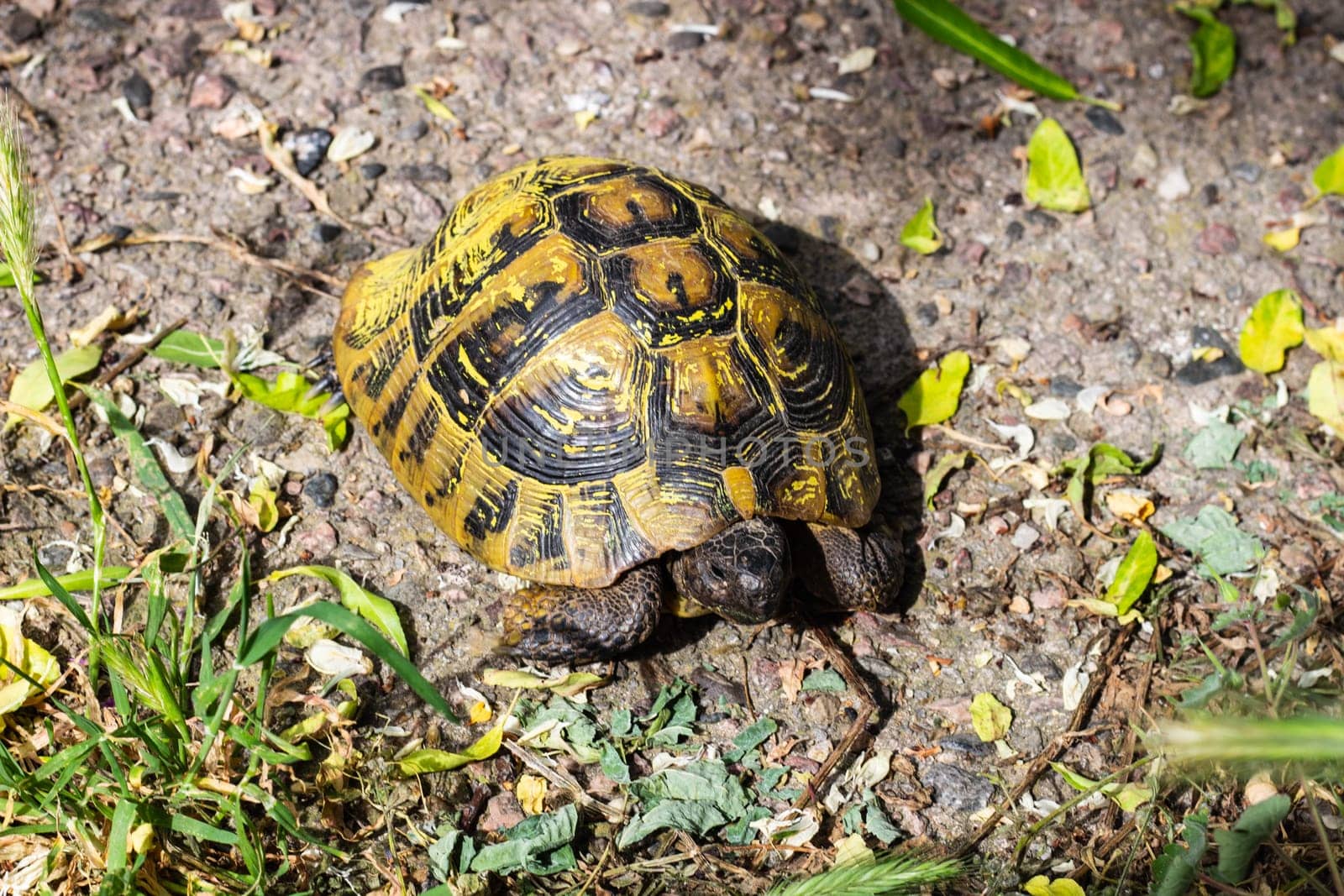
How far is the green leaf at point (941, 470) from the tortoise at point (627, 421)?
0.47 meters

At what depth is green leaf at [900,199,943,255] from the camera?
4766 mm

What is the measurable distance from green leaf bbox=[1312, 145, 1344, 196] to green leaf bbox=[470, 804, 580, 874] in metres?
4.50

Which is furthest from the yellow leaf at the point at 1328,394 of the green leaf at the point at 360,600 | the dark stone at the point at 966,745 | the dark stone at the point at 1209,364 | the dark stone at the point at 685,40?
the green leaf at the point at 360,600

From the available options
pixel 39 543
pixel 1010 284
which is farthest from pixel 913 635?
pixel 39 543

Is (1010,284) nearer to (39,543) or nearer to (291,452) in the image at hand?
(291,452)

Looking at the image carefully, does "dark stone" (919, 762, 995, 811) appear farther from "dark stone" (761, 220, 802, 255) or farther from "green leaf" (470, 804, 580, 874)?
"dark stone" (761, 220, 802, 255)

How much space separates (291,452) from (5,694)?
1.23 meters

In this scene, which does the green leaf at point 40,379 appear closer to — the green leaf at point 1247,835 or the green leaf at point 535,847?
the green leaf at point 535,847

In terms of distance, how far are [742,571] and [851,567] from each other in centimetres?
48

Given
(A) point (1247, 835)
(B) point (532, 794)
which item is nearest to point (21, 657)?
(B) point (532, 794)

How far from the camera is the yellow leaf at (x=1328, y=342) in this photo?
4496 millimetres

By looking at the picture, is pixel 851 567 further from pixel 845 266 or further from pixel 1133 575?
pixel 845 266

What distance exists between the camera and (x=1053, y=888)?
3010 mm

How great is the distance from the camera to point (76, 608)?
272 cm
